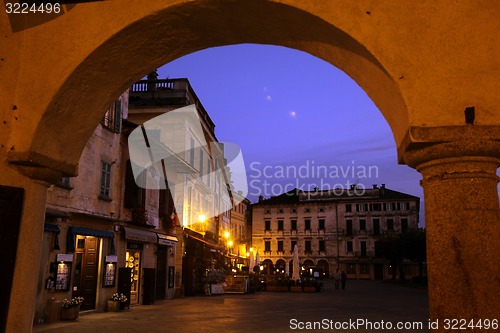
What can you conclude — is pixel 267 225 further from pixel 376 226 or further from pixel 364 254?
pixel 376 226

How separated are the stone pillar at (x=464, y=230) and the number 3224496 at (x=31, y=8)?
3437 millimetres

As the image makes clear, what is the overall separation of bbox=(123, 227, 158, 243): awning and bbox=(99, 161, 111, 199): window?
5.58 feet

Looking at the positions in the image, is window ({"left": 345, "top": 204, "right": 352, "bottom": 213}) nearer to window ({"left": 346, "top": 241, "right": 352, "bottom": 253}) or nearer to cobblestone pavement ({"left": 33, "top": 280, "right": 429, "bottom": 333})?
window ({"left": 346, "top": 241, "right": 352, "bottom": 253})

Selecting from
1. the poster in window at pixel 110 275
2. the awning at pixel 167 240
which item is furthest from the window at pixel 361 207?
the poster in window at pixel 110 275

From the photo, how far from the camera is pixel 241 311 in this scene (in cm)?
1568

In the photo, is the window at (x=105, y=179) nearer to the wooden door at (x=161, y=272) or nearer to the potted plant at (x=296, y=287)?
the wooden door at (x=161, y=272)

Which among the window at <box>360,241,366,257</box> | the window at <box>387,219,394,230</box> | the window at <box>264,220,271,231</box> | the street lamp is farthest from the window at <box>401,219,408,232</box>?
the street lamp

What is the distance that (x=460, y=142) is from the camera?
3.11m

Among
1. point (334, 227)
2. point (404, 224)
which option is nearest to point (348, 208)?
point (334, 227)

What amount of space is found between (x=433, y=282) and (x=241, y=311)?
13314 millimetres

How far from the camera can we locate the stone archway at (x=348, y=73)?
3.09 meters

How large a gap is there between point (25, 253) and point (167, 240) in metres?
16.5

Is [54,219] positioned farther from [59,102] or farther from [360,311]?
[360,311]

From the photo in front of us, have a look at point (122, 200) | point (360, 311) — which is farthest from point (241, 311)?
point (122, 200)
